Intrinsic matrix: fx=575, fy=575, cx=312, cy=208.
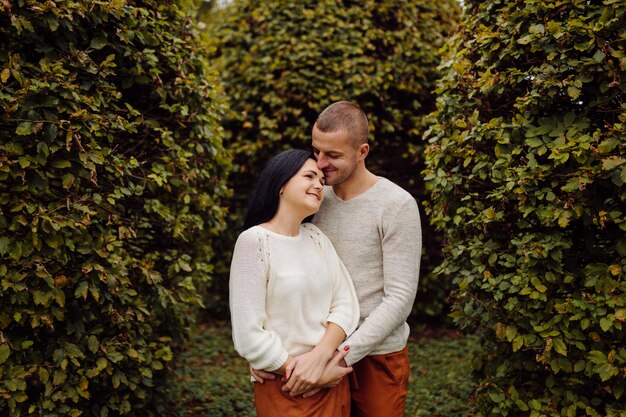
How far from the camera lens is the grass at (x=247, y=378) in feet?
15.6

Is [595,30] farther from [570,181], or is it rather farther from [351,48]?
[351,48]

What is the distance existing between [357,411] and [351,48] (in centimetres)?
438

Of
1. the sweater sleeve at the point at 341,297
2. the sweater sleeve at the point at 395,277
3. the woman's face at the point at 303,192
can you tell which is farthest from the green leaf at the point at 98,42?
the sweater sleeve at the point at 395,277

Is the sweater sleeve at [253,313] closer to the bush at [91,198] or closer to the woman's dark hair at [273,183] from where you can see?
the woman's dark hair at [273,183]

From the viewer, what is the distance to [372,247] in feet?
9.11

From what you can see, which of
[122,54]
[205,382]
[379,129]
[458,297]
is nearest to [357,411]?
[458,297]

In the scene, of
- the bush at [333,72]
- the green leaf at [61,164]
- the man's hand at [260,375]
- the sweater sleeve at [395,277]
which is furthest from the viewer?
the bush at [333,72]

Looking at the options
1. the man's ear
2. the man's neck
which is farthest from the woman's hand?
the man's ear

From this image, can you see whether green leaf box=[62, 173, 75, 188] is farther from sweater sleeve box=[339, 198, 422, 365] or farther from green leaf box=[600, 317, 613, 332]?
green leaf box=[600, 317, 613, 332]

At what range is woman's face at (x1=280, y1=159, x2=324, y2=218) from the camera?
8.61 ft

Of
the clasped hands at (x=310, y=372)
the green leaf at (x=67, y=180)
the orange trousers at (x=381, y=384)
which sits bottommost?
the orange trousers at (x=381, y=384)

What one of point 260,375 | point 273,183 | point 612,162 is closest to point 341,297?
point 260,375

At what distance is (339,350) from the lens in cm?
257

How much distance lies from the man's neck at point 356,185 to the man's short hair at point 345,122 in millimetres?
184
